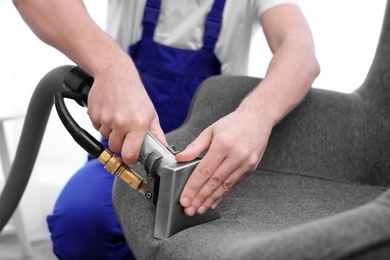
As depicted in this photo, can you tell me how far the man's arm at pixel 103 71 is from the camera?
2.33 ft

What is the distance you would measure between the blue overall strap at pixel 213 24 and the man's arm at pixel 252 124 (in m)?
0.13

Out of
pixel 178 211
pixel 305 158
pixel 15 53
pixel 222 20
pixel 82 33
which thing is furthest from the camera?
pixel 15 53

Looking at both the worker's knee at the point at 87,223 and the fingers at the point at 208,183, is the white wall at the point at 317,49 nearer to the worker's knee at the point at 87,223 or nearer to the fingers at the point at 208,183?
the worker's knee at the point at 87,223

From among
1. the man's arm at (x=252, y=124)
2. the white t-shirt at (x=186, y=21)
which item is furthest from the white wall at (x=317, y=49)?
the man's arm at (x=252, y=124)

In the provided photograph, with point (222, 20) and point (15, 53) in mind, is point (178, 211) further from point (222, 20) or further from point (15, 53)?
point (15, 53)

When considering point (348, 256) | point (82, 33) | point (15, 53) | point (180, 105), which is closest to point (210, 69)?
point (180, 105)

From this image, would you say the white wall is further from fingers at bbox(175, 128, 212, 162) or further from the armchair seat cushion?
fingers at bbox(175, 128, 212, 162)

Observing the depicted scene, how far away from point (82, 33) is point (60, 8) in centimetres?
6

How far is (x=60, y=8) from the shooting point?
0.84 m

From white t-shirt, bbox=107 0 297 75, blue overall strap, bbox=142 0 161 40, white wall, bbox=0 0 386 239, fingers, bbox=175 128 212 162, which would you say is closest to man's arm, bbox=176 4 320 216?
fingers, bbox=175 128 212 162

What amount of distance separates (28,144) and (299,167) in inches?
19.1

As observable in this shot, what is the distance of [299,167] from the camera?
97 cm

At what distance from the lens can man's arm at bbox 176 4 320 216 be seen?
69cm

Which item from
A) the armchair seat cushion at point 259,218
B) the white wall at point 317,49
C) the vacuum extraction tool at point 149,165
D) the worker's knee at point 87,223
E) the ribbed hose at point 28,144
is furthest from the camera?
the white wall at point 317,49
